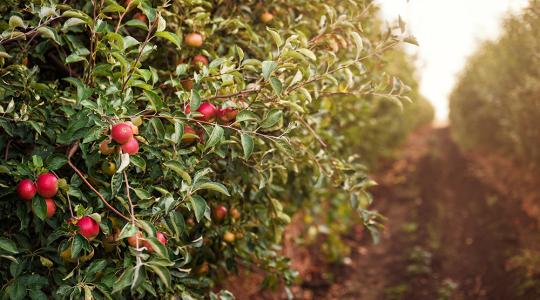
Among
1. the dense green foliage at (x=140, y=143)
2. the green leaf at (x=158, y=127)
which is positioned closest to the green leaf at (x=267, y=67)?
the dense green foliage at (x=140, y=143)

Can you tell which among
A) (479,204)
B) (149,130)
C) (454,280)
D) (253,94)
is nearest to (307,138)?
(253,94)

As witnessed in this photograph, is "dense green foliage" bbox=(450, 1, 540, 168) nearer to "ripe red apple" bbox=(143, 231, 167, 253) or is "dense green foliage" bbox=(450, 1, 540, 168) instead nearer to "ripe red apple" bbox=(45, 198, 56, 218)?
"ripe red apple" bbox=(143, 231, 167, 253)

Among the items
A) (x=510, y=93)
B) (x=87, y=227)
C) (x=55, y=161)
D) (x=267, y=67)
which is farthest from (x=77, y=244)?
(x=510, y=93)

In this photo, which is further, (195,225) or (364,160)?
(364,160)

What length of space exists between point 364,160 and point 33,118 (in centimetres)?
663

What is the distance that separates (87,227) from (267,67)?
0.88 metres

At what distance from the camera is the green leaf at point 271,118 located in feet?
5.51

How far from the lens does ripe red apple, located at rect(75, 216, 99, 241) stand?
146 centimetres

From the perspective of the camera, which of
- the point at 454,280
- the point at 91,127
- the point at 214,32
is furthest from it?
the point at 454,280

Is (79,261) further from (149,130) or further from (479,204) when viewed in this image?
(479,204)

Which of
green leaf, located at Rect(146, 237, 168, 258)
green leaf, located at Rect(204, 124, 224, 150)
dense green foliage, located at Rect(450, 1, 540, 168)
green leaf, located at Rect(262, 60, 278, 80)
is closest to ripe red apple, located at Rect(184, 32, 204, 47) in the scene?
green leaf, located at Rect(262, 60, 278, 80)

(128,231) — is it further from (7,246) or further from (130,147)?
(7,246)

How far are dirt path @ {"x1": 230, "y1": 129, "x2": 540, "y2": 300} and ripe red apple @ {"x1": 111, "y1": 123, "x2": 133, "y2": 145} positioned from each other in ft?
9.25

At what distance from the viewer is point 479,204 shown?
6.58 m
